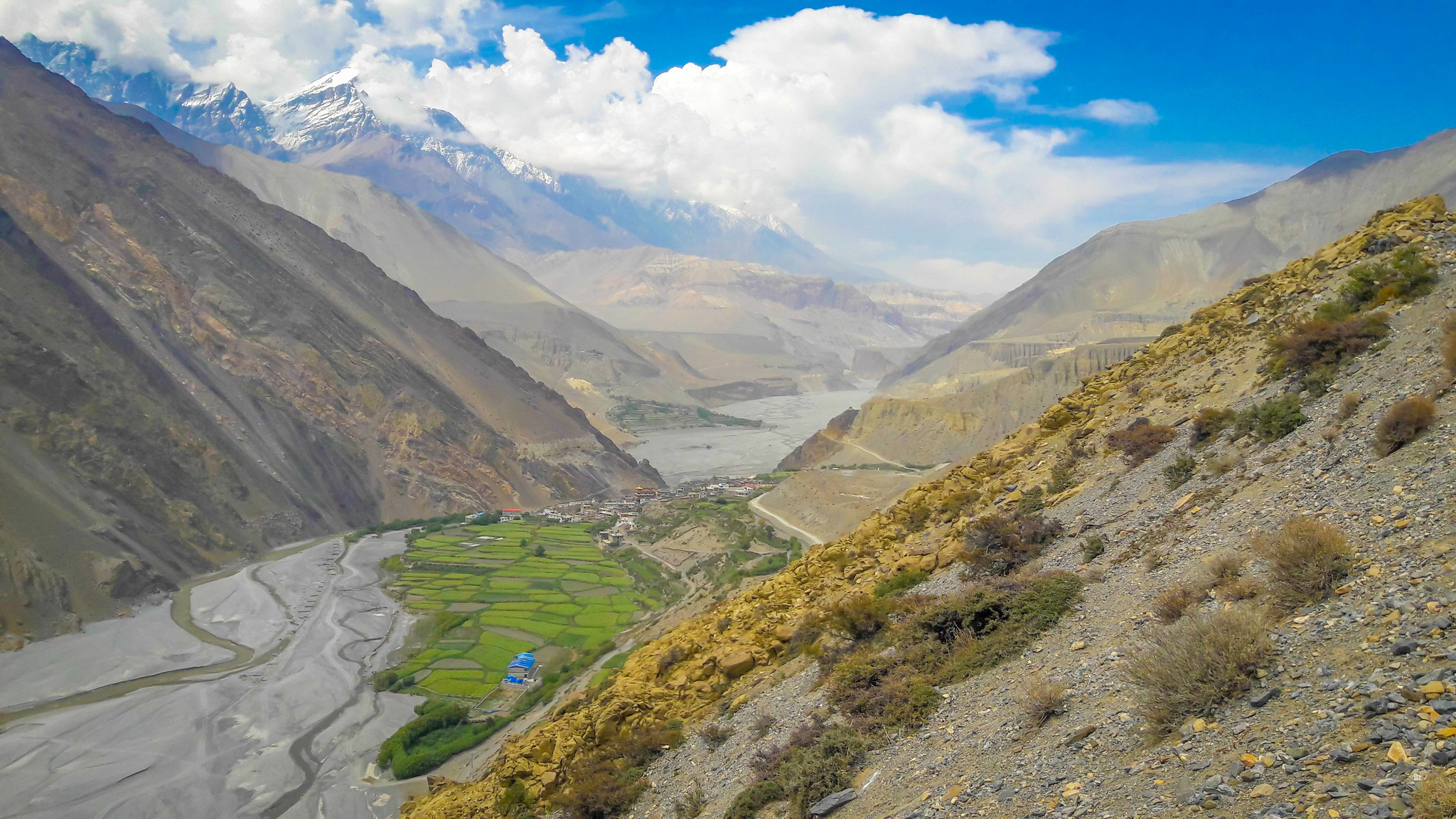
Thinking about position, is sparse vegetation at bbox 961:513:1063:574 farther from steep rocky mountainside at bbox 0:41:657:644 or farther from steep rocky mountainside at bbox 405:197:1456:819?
steep rocky mountainside at bbox 0:41:657:644

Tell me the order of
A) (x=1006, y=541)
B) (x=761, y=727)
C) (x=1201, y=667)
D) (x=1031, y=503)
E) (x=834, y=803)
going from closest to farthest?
1. (x=1201, y=667)
2. (x=834, y=803)
3. (x=761, y=727)
4. (x=1006, y=541)
5. (x=1031, y=503)

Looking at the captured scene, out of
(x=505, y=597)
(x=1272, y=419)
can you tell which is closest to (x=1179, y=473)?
(x=1272, y=419)

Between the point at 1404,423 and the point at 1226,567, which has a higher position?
the point at 1404,423

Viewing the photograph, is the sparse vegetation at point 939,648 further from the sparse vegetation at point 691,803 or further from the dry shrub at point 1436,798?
the dry shrub at point 1436,798

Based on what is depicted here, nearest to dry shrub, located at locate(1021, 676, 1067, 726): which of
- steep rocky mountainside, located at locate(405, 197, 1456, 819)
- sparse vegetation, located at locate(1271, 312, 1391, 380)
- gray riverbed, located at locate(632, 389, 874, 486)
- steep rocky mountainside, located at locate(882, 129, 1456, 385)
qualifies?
steep rocky mountainside, located at locate(405, 197, 1456, 819)

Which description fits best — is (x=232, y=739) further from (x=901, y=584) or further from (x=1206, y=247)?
(x=1206, y=247)
